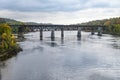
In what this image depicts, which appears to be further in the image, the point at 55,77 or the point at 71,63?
the point at 71,63

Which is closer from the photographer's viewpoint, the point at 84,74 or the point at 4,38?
the point at 84,74

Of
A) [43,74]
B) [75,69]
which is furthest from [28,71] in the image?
[75,69]

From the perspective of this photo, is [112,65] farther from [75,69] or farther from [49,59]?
[49,59]

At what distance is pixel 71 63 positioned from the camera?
66438 millimetres

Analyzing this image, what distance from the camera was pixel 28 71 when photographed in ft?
184

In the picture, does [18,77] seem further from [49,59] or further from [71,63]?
[49,59]

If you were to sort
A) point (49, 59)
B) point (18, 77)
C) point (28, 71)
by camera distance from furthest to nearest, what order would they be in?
point (49, 59) → point (28, 71) → point (18, 77)

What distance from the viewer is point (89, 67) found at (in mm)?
60875

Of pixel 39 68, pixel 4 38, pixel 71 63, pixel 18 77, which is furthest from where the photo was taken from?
pixel 4 38

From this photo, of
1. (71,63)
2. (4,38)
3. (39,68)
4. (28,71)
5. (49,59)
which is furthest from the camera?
(4,38)

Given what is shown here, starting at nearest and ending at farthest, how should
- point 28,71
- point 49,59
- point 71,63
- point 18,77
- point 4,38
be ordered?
1. point 18,77
2. point 28,71
3. point 71,63
4. point 49,59
5. point 4,38

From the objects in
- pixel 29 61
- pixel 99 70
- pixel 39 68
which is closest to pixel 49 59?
pixel 29 61

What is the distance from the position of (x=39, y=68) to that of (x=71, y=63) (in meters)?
8.98

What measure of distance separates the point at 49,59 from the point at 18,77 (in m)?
22.8
